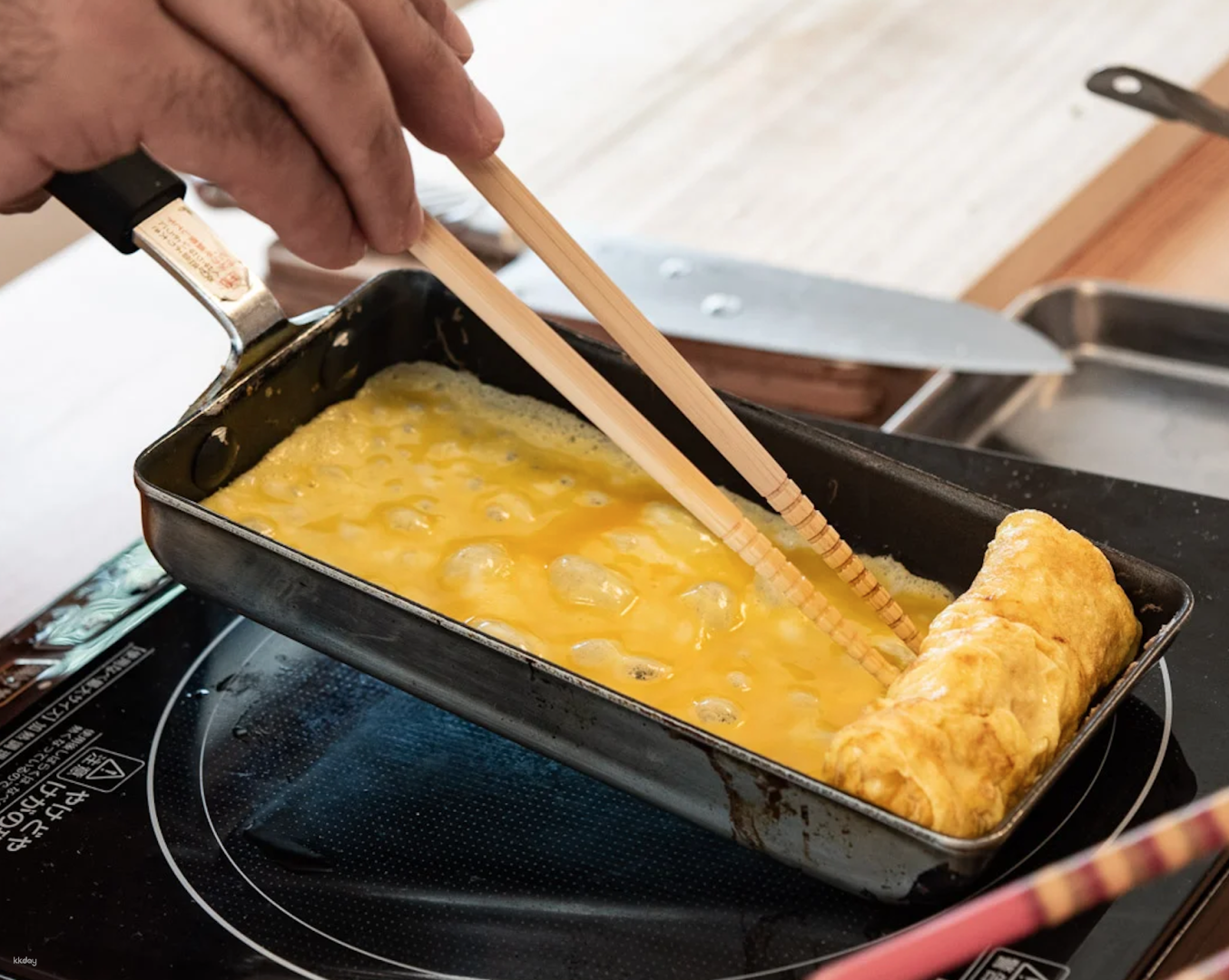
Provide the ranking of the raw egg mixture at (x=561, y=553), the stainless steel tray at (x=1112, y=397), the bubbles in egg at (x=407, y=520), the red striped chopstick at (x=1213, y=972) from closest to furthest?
the red striped chopstick at (x=1213, y=972) < the raw egg mixture at (x=561, y=553) < the bubbles in egg at (x=407, y=520) < the stainless steel tray at (x=1112, y=397)

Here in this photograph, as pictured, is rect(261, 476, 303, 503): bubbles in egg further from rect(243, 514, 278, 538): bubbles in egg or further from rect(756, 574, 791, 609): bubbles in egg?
rect(756, 574, 791, 609): bubbles in egg

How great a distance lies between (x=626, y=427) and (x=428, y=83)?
0.75ft

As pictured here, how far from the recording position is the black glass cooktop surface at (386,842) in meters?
0.84

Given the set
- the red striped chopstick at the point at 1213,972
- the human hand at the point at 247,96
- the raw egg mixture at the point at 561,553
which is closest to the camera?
the red striped chopstick at the point at 1213,972

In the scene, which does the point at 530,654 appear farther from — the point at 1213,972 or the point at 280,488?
the point at 1213,972

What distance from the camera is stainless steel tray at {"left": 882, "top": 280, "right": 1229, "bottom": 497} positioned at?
4.46ft

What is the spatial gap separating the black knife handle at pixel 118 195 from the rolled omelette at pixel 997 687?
1.90 feet

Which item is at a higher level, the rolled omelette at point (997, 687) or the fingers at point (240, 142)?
the fingers at point (240, 142)

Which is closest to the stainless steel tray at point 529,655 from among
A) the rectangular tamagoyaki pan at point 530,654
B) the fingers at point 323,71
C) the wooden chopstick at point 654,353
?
the rectangular tamagoyaki pan at point 530,654

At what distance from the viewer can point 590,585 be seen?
1007 millimetres

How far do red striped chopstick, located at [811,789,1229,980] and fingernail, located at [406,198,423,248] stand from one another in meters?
0.53

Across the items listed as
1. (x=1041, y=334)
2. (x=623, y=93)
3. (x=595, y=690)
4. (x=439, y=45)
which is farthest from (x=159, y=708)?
(x=623, y=93)

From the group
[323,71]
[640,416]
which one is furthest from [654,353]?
[323,71]

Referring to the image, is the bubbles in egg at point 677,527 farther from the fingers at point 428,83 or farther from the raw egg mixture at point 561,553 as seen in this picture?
the fingers at point 428,83
